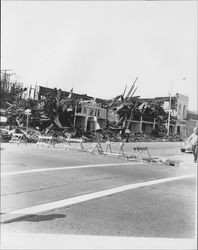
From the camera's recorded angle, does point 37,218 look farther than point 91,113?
Yes

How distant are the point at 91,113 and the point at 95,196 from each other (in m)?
1.62

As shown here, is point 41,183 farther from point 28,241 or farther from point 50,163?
point 28,241

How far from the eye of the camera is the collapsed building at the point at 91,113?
1.27 m

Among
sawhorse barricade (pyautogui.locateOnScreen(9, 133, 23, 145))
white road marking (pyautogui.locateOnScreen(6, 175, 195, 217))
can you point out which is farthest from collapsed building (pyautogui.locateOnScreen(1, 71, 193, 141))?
white road marking (pyautogui.locateOnScreen(6, 175, 195, 217))

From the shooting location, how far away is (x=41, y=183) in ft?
10.2

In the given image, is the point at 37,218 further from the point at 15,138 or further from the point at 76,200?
the point at 76,200

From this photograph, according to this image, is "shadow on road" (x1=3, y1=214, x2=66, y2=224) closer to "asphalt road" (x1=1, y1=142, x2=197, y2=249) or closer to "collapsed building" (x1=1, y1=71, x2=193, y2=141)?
"asphalt road" (x1=1, y1=142, x2=197, y2=249)

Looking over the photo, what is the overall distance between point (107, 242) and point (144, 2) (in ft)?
2.36

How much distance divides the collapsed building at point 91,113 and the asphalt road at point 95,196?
0.35ft

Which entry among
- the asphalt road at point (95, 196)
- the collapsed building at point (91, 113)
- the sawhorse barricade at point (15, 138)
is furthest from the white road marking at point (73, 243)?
the sawhorse barricade at point (15, 138)

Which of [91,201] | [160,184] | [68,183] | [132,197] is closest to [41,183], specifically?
[68,183]

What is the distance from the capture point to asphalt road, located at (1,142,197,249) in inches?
70.9

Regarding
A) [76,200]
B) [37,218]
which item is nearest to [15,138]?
[37,218]

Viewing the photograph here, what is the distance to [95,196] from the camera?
302 cm
